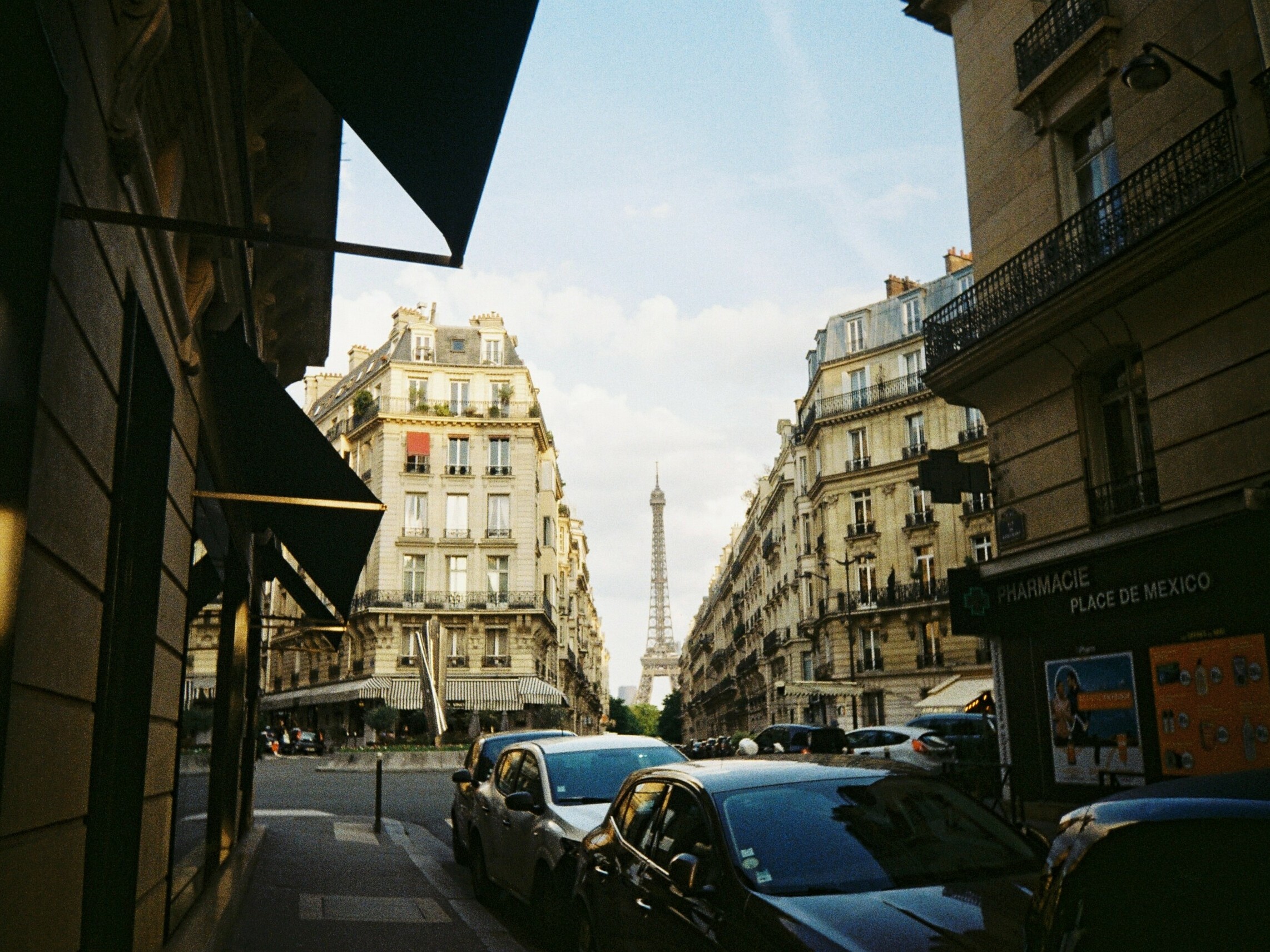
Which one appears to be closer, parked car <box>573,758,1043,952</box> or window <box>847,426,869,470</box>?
parked car <box>573,758,1043,952</box>

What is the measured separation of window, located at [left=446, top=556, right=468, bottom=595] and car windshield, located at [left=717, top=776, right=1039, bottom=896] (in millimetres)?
52192

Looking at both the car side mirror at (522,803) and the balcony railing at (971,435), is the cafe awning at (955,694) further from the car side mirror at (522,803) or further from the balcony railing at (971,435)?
the car side mirror at (522,803)

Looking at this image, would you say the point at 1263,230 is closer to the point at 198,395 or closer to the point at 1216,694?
the point at 1216,694

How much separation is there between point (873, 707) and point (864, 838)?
45.7m

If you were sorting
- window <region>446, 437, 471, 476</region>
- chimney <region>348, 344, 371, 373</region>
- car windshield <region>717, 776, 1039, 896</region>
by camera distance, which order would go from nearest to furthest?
car windshield <region>717, 776, 1039, 896</region>
window <region>446, 437, 471, 476</region>
chimney <region>348, 344, 371, 373</region>

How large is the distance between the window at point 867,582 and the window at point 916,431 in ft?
18.5

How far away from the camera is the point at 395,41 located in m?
3.89

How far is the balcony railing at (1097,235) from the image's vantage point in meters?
12.0

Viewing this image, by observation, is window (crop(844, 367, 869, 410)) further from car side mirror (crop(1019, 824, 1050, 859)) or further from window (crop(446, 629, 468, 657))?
car side mirror (crop(1019, 824, 1050, 859))

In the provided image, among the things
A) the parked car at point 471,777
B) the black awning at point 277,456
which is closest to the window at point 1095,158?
the parked car at point 471,777

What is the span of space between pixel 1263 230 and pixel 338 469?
922cm

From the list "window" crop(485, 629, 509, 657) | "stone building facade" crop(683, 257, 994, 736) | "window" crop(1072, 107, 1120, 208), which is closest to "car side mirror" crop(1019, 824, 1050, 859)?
"window" crop(1072, 107, 1120, 208)

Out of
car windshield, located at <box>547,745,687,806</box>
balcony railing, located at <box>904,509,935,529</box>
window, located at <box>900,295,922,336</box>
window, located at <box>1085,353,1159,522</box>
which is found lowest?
car windshield, located at <box>547,745,687,806</box>

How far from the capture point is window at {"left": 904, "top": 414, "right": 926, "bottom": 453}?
49344 millimetres
